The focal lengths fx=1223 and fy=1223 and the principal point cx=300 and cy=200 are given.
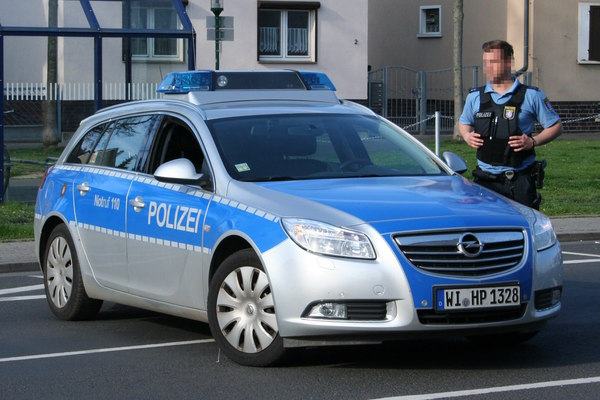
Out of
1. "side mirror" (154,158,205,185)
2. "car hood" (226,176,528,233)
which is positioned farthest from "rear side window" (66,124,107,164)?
"car hood" (226,176,528,233)

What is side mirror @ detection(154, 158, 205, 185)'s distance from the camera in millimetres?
7453

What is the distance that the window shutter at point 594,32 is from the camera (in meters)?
36.7

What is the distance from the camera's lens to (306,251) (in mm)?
6527

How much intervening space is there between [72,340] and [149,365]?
1.15 metres

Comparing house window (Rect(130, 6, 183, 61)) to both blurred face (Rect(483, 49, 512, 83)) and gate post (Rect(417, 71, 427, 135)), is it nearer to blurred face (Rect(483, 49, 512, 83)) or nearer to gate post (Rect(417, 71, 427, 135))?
blurred face (Rect(483, 49, 512, 83))

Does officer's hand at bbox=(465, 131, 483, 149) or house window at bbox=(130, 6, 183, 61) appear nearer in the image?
officer's hand at bbox=(465, 131, 483, 149)

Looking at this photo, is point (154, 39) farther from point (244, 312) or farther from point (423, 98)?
point (423, 98)

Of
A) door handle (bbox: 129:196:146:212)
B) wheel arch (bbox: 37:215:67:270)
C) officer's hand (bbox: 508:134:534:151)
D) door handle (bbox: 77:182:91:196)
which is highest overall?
officer's hand (bbox: 508:134:534:151)

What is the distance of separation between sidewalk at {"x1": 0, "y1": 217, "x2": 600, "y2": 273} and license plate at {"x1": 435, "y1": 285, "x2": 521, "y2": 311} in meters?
6.82

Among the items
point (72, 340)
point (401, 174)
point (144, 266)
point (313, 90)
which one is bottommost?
point (72, 340)

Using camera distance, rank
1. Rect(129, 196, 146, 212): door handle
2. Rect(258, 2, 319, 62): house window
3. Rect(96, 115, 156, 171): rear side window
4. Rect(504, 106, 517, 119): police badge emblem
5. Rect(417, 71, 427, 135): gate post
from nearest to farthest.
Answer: Rect(129, 196, 146, 212): door handle, Rect(96, 115, 156, 171): rear side window, Rect(504, 106, 517, 119): police badge emblem, Rect(258, 2, 319, 62): house window, Rect(417, 71, 427, 135): gate post

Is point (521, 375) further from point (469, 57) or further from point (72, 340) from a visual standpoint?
point (469, 57)

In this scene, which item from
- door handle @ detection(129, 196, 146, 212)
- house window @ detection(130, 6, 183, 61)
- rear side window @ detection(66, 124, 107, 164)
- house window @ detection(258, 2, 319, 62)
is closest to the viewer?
door handle @ detection(129, 196, 146, 212)

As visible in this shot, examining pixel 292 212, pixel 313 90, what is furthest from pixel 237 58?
pixel 292 212
